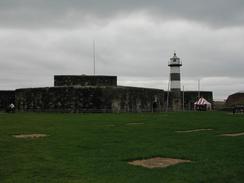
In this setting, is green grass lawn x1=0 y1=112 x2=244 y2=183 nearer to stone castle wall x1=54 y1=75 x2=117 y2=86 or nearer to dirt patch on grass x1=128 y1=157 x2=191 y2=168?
dirt patch on grass x1=128 y1=157 x2=191 y2=168

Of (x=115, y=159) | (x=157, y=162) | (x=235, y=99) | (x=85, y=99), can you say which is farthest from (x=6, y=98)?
(x=157, y=162)

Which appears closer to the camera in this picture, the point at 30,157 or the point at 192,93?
the point at 30,157

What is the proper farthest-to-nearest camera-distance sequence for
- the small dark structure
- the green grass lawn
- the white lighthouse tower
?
the small dark structure → the white lighthouse tower → the green grass lawn

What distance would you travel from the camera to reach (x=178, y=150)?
21.2 ft

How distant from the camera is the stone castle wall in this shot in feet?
85.4

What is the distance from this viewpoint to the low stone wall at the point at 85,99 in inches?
937

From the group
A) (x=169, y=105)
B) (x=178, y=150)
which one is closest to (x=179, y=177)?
(x=178, y=150)

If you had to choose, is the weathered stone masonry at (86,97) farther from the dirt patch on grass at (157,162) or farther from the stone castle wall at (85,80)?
the dirt patch on grass at (157,162)

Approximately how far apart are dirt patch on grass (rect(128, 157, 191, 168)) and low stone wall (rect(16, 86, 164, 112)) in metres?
18.2

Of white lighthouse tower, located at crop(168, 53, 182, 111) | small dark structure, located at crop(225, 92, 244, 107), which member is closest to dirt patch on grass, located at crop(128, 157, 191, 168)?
white lighthouse tower, located at crop(168, 53, 182, 111)

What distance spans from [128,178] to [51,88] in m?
20.4

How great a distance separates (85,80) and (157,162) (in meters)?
20.9

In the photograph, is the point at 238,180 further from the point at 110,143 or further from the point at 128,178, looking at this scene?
the point at 110,143

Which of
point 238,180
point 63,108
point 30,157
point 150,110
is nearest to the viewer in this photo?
point 238,180
